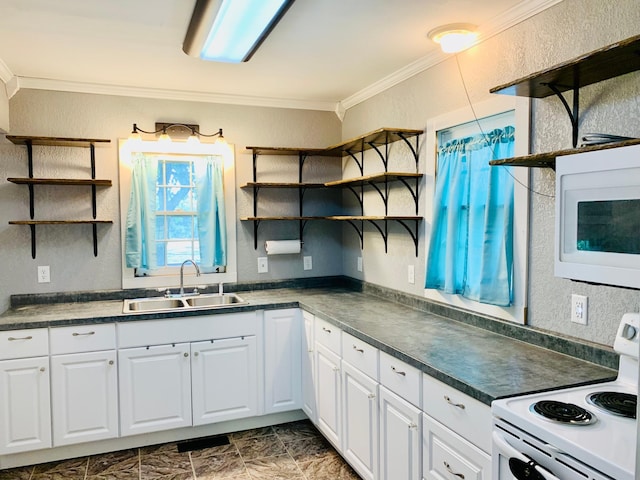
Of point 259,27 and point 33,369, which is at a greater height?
point 259,27

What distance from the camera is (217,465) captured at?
2.92m

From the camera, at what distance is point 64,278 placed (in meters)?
3.42

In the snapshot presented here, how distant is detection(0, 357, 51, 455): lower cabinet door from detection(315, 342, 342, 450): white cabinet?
159cm

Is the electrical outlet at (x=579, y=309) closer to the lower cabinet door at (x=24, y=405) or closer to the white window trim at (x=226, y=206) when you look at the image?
Result: the white window trim at (x=226, y=206)

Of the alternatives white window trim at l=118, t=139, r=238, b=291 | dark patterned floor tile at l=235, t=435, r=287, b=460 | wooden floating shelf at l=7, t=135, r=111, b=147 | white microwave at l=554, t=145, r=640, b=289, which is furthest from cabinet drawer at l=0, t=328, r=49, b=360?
white microwave at l=554, t=145, r=640, b=289

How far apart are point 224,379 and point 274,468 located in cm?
66

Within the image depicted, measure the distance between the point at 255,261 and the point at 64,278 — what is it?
4.43 feet

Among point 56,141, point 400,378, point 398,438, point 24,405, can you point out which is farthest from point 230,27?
point 24,405

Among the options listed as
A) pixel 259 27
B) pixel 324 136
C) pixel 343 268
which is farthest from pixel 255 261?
pixel 259 27

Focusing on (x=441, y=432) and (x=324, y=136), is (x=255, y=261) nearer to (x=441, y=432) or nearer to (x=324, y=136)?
(x=324, y=136)

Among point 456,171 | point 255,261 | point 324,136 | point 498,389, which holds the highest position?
point 324,136

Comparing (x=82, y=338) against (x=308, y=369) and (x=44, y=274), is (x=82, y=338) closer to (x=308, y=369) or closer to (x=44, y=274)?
(x=44, y=274)

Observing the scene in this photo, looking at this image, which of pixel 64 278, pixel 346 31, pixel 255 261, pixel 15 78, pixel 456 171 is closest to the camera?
pixel 346 31

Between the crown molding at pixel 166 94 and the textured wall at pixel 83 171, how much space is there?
4 centimetres
